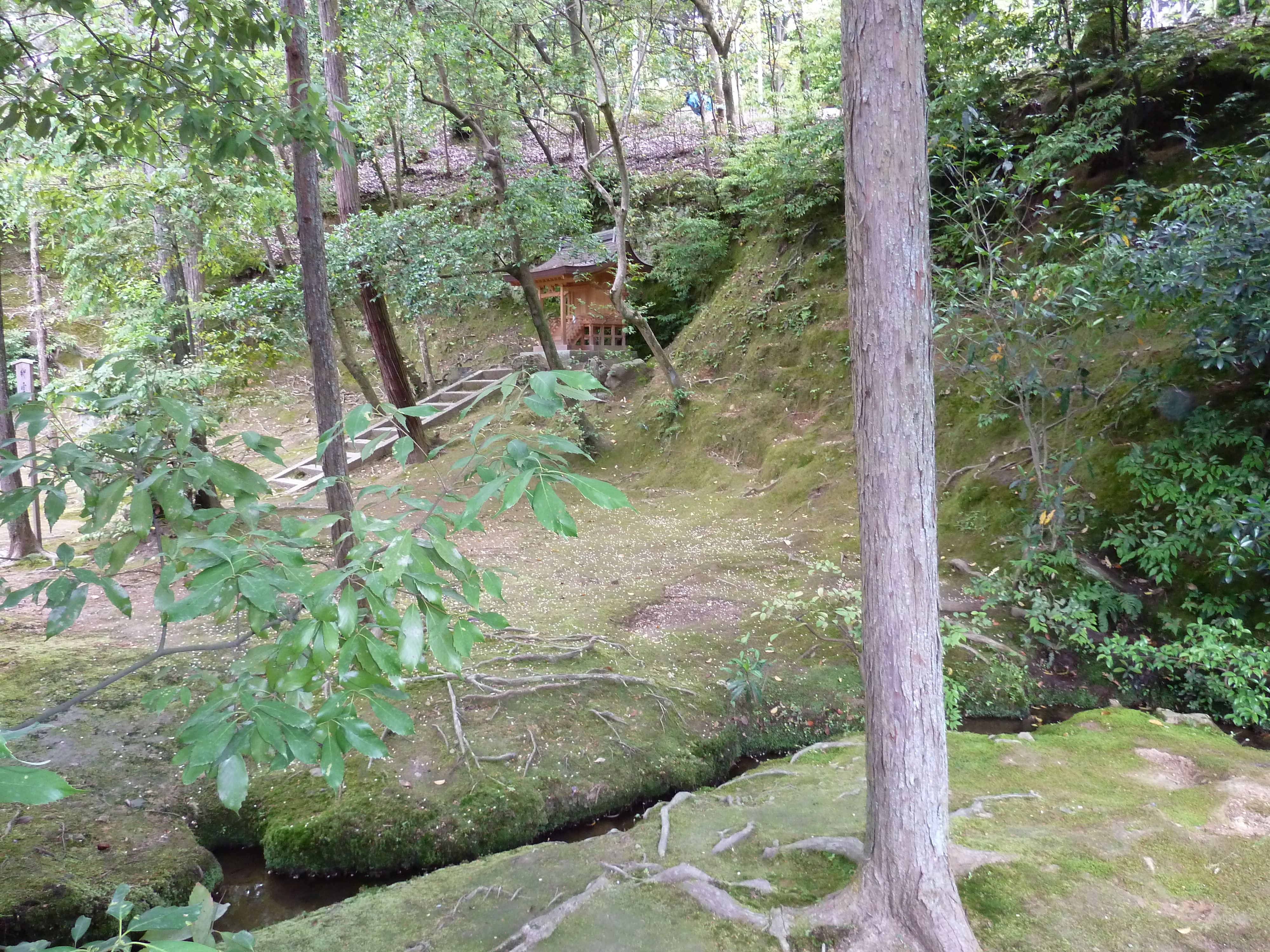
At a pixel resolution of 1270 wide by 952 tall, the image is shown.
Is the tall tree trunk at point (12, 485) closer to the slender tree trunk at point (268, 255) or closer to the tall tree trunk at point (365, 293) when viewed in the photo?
the slender tree trunk at point (268, 255)

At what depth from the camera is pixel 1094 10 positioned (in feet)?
29.8

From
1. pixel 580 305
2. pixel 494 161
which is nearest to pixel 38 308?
pixel 494 161

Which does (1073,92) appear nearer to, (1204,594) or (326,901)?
(1204,594)

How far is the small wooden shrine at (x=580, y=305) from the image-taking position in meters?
14.2

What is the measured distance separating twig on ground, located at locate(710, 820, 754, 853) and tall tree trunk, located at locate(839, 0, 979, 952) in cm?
92

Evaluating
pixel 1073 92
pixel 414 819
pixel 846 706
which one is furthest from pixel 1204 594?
pixel 1073 92

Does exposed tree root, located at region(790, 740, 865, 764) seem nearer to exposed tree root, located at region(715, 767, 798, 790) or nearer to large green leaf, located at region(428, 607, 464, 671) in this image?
exposed tree root, located at region(715, 767, 798, 790)

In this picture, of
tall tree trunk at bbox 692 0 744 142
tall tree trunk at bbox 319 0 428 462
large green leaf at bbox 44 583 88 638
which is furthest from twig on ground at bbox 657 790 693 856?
tall tree trunk at bbox 692 0 744 142

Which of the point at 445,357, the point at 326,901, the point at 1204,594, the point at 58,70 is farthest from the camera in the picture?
the point at 445,357

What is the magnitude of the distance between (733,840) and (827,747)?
164 centimetres

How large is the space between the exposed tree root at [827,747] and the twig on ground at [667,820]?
86 cm

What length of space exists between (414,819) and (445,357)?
1506 centimetres

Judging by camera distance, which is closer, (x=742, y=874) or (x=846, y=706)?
(x=742, y=874)

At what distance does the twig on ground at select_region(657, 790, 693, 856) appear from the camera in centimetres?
349
